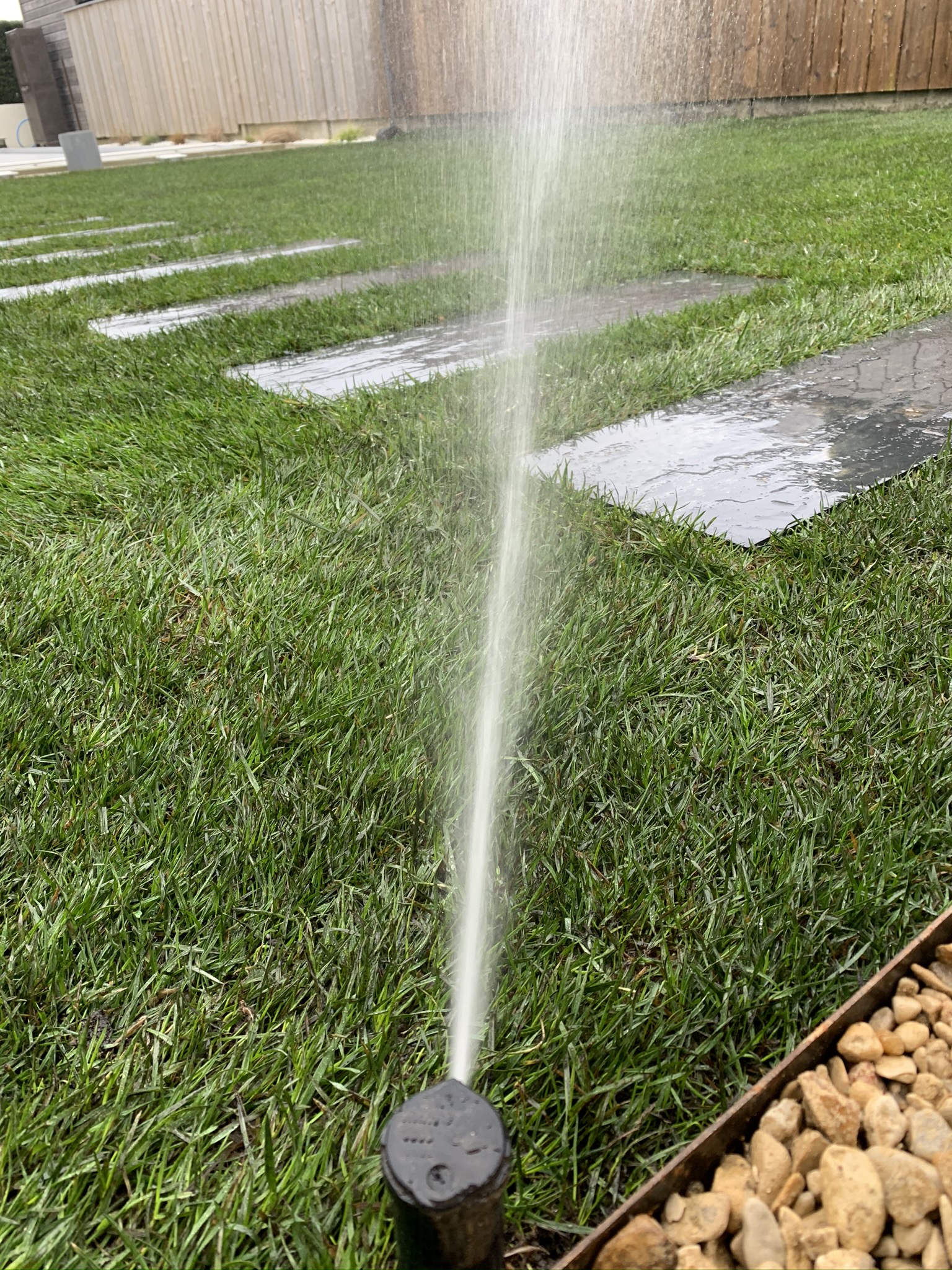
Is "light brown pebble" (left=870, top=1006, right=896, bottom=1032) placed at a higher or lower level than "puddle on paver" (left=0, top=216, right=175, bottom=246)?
lower

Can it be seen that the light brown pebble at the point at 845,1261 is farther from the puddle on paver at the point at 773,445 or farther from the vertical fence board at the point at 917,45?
the vertical fence board at the point at 917,45

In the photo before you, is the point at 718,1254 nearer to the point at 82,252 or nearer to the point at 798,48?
the point at 82,252

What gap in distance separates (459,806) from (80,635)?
2.41 ft

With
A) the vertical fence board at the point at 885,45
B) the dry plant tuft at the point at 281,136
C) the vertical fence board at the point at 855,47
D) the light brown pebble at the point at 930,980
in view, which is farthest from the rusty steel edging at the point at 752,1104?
the dry plant tuft at the point at 281,136

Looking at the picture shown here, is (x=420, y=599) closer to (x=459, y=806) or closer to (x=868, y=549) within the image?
(x=459, y=806)

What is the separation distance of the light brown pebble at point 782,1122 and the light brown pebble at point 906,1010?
155 mm

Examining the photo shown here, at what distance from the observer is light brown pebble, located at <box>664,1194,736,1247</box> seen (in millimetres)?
738

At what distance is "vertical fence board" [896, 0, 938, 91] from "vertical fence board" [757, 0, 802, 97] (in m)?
1.12

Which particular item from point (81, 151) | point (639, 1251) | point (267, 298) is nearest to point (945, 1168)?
point (639, 1251)

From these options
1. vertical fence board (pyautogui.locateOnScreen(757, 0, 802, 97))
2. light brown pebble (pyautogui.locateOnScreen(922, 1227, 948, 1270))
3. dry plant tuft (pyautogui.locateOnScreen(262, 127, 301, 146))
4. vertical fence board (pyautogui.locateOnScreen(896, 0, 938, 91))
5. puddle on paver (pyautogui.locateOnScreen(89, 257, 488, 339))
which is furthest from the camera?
dry plant tuft (pyautogui.locateOnScreen(262, 127, 301, 146))

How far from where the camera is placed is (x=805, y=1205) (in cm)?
76

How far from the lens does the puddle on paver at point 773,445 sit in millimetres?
1917

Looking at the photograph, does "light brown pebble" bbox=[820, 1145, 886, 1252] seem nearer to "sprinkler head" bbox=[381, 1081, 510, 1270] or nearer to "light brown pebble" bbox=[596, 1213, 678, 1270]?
"light brown pebble" bbox=[596, 1213, 678, 1270]

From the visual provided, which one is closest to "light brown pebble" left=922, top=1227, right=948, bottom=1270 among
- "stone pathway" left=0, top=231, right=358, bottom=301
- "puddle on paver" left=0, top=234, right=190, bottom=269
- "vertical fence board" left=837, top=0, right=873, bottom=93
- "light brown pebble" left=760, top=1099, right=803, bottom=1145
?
"light brown pebble" left=760, top=1099, right=803, bottom=1145
